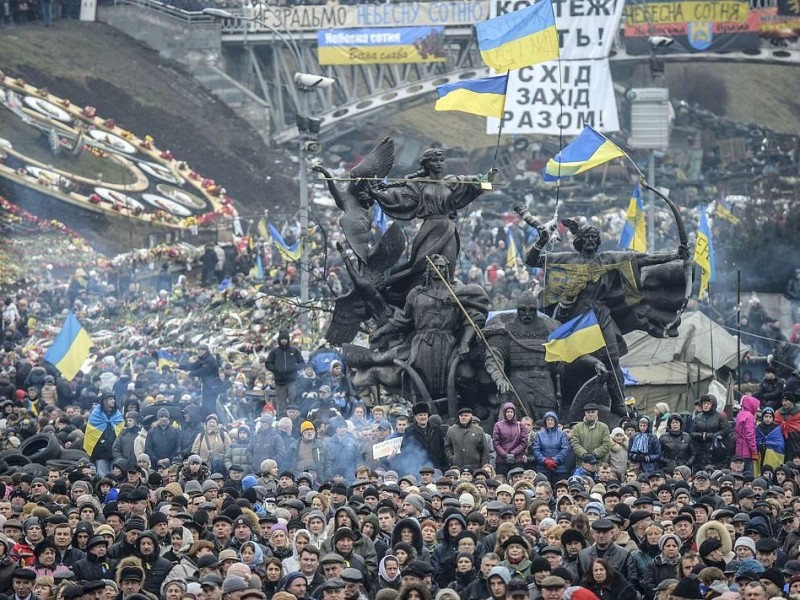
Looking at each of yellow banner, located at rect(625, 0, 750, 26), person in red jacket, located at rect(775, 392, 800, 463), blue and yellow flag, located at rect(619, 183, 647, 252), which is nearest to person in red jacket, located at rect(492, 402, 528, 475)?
person in red jacket, located at rect(775, 392, 800, 463)

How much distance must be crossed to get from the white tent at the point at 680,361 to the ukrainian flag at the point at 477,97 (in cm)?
599

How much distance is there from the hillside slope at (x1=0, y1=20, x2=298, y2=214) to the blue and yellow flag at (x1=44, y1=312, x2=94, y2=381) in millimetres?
35861

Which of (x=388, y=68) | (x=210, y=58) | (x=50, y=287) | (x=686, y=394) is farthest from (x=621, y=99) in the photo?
(x=686, y=394)

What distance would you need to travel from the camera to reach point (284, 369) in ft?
112

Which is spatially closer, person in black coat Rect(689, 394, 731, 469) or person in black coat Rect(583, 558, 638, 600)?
person in black coat Rect(583, 558, 638, 600)

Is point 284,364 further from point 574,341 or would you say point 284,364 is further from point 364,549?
point 364,549

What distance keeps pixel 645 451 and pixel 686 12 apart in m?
47.7

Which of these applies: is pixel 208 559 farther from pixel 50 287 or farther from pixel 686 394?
pixel 50 287

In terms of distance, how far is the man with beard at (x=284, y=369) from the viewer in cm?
3406

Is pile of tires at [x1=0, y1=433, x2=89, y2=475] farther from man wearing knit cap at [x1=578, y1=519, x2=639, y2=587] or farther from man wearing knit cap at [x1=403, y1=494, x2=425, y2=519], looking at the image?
man wearing knit cap at [x1=578, y1=519, x2=639, y2=587]

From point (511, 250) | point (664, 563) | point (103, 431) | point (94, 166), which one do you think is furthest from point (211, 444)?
point (94, 166)

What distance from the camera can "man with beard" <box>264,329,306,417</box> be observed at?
34.1 meters

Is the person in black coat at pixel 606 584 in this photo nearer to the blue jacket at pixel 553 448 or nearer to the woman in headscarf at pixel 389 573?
the woman in headscarf at pixel 389 573

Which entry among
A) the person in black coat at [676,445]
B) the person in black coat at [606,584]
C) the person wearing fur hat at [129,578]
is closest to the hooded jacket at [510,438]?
the person in black coat at [676,445]
